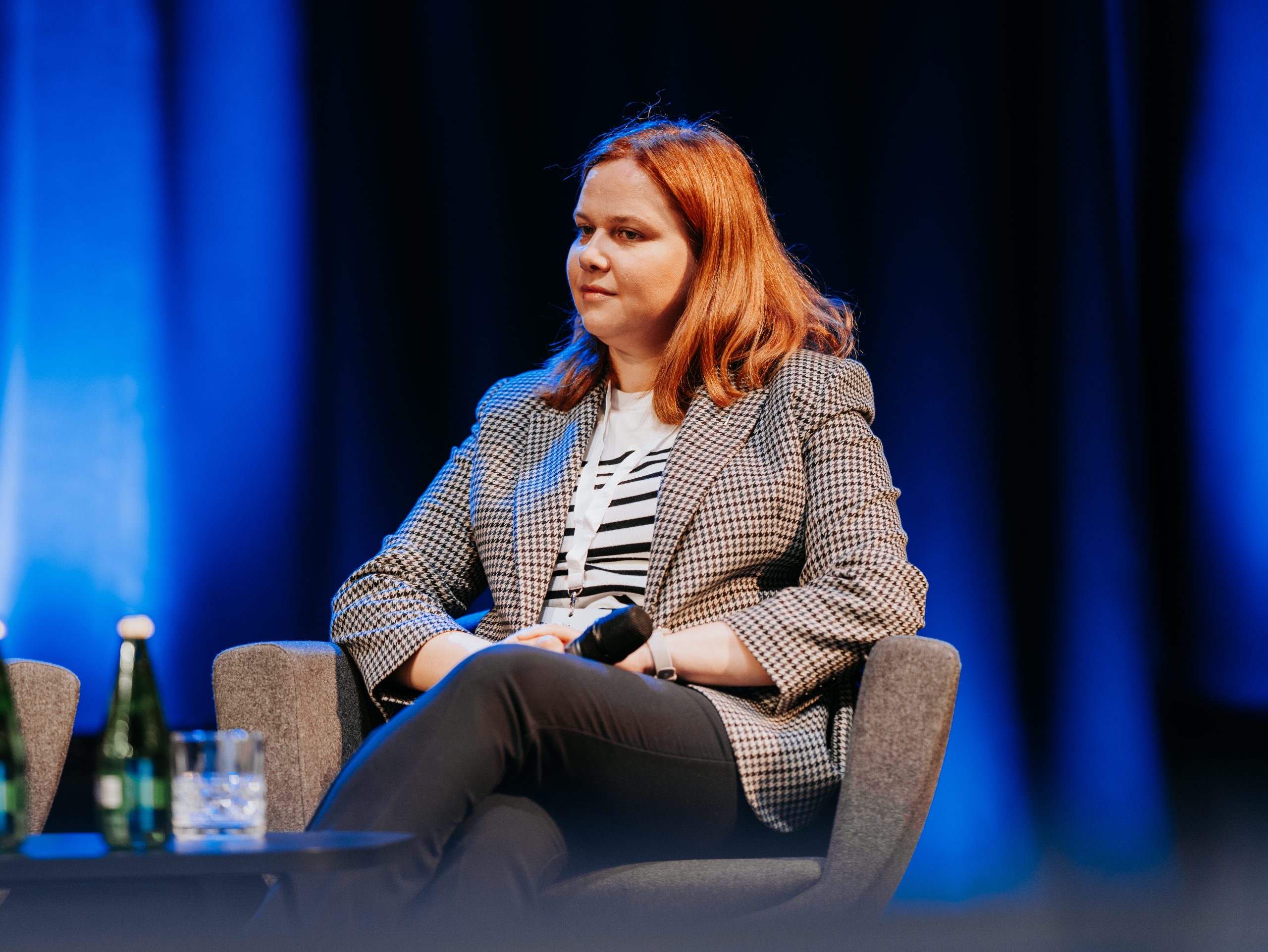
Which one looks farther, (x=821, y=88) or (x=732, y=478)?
(x=821, y=88)

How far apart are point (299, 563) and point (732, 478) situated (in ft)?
3.79

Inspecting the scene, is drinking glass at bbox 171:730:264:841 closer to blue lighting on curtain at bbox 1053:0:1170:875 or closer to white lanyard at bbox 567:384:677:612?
white lanyard at bbox 567:384:677:612

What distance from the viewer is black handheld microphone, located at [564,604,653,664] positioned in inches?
59.5

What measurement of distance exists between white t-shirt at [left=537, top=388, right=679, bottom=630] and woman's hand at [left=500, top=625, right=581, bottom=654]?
0.04 m

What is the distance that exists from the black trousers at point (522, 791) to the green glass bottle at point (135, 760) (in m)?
0.17

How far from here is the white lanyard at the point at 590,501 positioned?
5.95ft

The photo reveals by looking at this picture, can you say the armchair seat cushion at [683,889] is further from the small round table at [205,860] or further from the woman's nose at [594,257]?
the woman's nose at [594,257]

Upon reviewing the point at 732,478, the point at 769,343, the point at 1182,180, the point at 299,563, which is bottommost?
the point at 299,563

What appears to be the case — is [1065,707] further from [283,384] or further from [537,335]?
[283,384]

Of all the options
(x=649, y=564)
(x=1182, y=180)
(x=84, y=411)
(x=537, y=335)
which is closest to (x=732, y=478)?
(x=649, y=564)

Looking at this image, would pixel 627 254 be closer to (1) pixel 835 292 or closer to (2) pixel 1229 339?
(1) pixel 835 292

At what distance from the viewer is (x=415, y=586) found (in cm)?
192

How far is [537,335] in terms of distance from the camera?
264 centimetres

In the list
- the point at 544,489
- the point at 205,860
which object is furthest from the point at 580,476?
the point at 205,860
